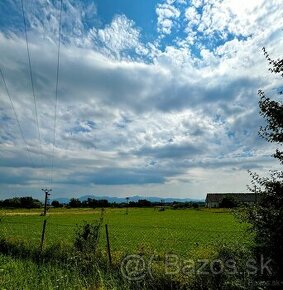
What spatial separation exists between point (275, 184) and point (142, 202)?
142m

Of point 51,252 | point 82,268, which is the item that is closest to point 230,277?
point 82,268

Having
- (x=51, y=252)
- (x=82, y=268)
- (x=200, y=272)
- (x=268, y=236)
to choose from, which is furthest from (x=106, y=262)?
(x=268, y=236)

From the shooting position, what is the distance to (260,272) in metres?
7.63

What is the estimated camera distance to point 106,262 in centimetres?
1297

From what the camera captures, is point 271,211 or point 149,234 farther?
point 149,234

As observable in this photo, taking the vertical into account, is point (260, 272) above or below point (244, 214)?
below

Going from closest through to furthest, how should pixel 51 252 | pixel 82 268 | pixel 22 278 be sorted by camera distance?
pixel 22 278, pixel 82 268, pixel 51 252

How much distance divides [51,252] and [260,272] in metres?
10.2

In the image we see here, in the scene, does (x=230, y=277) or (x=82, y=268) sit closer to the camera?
(x=230, y=277)

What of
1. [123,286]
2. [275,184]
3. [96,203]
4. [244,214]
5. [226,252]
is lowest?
[123,286]

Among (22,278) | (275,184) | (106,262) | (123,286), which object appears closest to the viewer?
(275,184)

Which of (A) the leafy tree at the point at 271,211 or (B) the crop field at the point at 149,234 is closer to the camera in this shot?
(A) the leafy tree at the point at 271,211

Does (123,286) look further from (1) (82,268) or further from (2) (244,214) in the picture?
(2) (244,214)

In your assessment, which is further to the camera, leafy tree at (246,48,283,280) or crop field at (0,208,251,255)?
crop field at (0,208,251,255)
